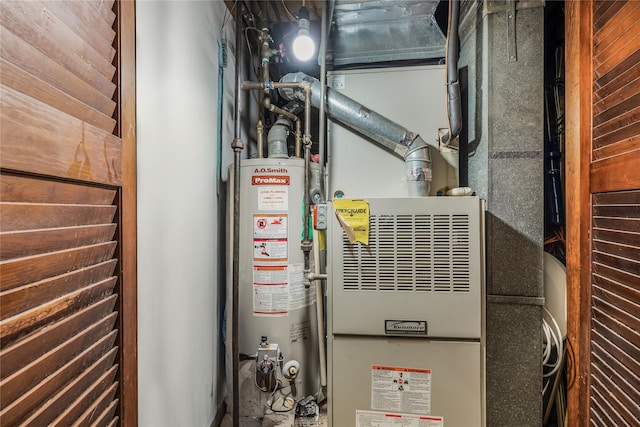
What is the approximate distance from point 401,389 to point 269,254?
86 centimetres

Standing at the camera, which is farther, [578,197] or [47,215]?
[578,197]

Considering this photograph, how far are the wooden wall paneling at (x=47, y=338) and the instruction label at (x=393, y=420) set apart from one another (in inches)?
39.9

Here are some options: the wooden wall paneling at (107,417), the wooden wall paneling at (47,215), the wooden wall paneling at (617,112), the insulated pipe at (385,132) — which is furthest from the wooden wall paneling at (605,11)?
the wooden wall paneling at (107,417)

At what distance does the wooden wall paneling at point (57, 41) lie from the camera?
52 centimetres

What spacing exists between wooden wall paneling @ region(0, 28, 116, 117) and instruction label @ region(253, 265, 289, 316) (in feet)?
3.30

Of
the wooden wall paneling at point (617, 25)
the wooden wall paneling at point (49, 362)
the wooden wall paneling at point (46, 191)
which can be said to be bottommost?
the wooden wall paneling at point (49, 362)

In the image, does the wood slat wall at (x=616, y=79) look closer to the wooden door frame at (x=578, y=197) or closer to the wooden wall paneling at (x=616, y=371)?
the wooden door frame at (x=578, y=197)

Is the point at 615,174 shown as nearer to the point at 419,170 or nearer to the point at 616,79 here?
the point at 616,79

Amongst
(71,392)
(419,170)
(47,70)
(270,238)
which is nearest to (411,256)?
(419,170)

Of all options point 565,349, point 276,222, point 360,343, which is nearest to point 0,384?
point 360,343

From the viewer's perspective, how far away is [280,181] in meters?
1.53

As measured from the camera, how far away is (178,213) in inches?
47.4

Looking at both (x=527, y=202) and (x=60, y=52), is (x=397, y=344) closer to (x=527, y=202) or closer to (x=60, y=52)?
(x=527, y=202)

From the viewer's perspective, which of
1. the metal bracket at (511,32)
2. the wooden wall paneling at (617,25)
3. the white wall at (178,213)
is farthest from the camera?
the metal bracket at (511,32)
